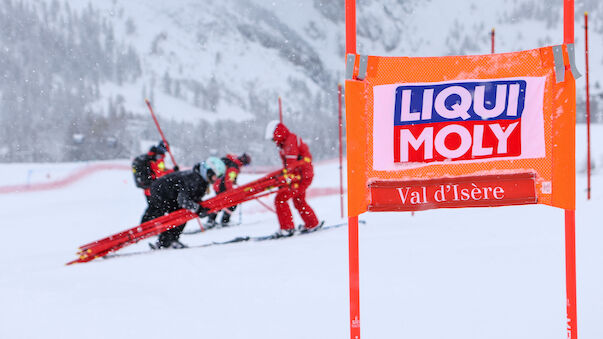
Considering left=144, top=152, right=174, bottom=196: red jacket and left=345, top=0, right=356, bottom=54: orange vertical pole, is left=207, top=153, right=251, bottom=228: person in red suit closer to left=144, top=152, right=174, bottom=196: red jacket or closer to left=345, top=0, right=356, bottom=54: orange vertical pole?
left=144, top=152, right=174, bottom=196: red jacket

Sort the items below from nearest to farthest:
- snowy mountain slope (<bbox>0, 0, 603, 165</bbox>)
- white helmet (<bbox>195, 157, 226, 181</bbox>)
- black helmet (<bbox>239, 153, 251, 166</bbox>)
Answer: white helmet (<bbox>195, 157, 226, 181</bbox>), black helmet (<bbox>239, 153, 251, 166</bbox>), snowy mountain slope (<bbox>0, 0, 603, 165</bbox>)

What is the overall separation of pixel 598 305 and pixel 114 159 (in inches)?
876

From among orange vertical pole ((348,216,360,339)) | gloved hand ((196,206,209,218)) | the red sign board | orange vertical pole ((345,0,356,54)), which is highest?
orange vertical pole ((345,0,356,54))

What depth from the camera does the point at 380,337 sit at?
1969mm

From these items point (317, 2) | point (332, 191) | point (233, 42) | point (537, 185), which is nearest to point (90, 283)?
point (537, 185)

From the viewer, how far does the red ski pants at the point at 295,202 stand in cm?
527

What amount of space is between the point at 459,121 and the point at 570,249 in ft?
2.28

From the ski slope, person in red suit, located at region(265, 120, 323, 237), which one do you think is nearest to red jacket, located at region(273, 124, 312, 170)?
person in red suit, located at region(265, 120, 323, 237)

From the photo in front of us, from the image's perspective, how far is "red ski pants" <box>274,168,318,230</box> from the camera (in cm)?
527

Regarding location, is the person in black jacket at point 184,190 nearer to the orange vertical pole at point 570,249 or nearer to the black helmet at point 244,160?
the black helmet at point 244,160

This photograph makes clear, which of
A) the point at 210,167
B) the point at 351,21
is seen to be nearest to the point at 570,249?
the point at 351,21

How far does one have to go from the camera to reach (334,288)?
2670 mm

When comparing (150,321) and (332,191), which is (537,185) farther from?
A: (332,191)

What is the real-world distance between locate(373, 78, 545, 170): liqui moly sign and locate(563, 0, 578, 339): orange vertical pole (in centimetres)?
24
